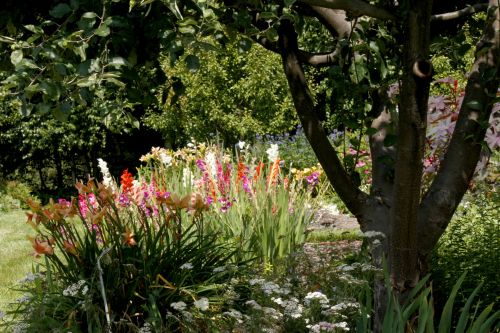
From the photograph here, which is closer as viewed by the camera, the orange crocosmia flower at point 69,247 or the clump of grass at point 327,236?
the orange crocosmia flower at point 69,247

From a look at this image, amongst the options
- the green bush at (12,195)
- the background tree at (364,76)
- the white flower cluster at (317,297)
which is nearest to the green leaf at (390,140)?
the background tree at (364,76)

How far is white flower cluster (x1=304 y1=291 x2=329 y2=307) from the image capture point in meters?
2.51

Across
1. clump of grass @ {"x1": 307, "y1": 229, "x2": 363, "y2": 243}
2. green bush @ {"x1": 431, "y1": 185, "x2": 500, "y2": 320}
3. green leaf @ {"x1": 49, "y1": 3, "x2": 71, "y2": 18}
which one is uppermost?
green leaf @ {"x1": 49, "y1": 3, "x2": 71, "y2": 18}

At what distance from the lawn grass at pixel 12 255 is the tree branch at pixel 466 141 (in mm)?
2373

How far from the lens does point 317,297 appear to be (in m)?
2.59

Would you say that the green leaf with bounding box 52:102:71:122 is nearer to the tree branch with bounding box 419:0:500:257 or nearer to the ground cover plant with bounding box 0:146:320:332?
the ground cover plant with bounding box 0:146:320:332

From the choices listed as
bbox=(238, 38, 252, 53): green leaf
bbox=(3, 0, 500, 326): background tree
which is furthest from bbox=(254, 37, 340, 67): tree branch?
bbox=(238, 38, 252, 53): green leaf

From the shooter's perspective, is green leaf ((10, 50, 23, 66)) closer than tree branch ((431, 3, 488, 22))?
Yes

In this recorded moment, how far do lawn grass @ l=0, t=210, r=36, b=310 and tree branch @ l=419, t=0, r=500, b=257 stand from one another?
2373mm

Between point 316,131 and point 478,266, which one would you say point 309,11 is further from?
point 478,266

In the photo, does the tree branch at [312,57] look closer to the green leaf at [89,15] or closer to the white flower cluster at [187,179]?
the green leaf at [89,15]

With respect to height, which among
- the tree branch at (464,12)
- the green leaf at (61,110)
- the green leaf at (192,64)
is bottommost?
the green leaf at (61,110)

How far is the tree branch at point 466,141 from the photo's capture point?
2.60 m

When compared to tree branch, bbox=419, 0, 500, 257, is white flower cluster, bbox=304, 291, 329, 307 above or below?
below
